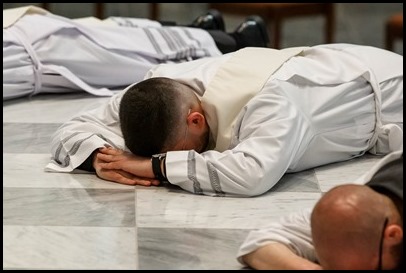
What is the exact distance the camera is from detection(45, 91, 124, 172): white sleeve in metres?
2.35

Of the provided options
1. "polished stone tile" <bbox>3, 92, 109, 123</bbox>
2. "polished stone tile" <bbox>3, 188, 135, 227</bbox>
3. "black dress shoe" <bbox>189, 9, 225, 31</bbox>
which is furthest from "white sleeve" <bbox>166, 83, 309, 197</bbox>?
"black dress shoe" <bbox>189, 9, 225, 31</bbox>

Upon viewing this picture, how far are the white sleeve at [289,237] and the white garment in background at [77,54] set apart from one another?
1.39 meters

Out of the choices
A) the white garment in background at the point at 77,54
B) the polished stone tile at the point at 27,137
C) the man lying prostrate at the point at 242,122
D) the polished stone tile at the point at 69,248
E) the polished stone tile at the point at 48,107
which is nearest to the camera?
the polished stone tile at the point at 69,248

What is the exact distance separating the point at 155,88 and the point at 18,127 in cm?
70

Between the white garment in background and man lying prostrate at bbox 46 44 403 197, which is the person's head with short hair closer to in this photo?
man lying prostrate at bbox 46 44 403 197

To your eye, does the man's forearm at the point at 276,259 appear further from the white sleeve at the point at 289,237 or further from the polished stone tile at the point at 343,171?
the polished stone tile at the point at 343,171

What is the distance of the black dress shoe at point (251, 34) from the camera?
346 cm

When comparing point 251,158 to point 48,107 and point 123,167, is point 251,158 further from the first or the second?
point 48,107

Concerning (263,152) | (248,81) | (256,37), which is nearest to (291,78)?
(248,81)

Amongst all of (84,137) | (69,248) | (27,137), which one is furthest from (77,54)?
(69,248)

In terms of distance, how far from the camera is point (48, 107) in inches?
119

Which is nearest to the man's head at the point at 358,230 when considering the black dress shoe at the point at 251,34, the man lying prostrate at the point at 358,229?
the man lying prostrate at the point at 358,229

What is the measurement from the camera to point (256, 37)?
3471 millimetres

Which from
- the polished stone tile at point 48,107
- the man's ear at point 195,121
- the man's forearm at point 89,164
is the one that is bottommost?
the polished stone tile at point 48,107
